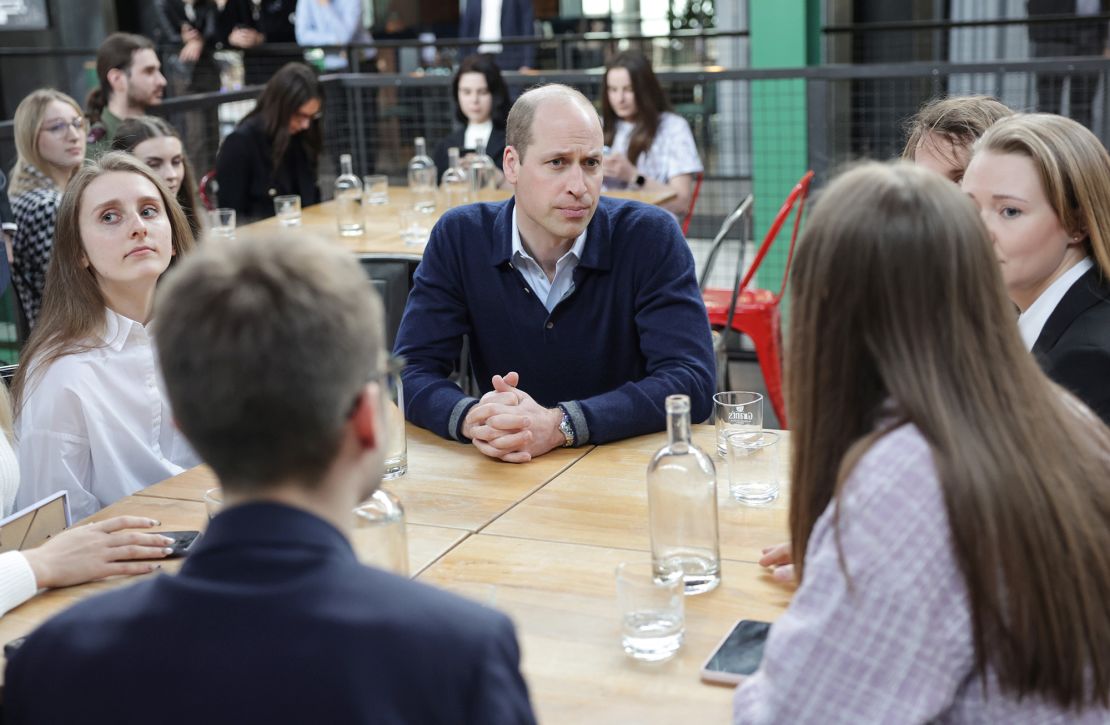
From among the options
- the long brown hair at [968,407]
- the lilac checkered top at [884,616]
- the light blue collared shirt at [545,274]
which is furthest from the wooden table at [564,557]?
the light blue collared shirt at [545,274]

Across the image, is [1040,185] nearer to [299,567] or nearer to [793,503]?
[793,503]

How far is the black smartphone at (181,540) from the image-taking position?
6.17 ft

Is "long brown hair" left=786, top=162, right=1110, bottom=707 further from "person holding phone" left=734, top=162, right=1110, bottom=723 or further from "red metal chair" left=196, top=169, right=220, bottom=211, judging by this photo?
"red metal chair" left=196, top=169, right=220, bottom=211

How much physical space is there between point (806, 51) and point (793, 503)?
555 cm

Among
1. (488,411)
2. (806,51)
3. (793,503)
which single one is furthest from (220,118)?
(793,503)

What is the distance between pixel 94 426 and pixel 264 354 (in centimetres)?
155

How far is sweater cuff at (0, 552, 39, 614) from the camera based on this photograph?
1.71m

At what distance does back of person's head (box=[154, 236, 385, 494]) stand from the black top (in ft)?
15.3

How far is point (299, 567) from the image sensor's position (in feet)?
3.28

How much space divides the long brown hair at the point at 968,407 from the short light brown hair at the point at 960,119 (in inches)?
58.0

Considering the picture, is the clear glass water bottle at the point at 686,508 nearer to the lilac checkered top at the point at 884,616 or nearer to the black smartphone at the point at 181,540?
the lilac checkered top at the point at 884,616

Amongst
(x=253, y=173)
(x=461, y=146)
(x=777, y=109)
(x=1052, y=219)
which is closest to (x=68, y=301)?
(x=1052, y=219)

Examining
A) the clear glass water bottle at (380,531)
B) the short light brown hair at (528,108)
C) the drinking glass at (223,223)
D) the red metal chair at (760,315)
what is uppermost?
the short light brown hair at (528,108)

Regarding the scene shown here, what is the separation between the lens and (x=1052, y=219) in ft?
6.97
